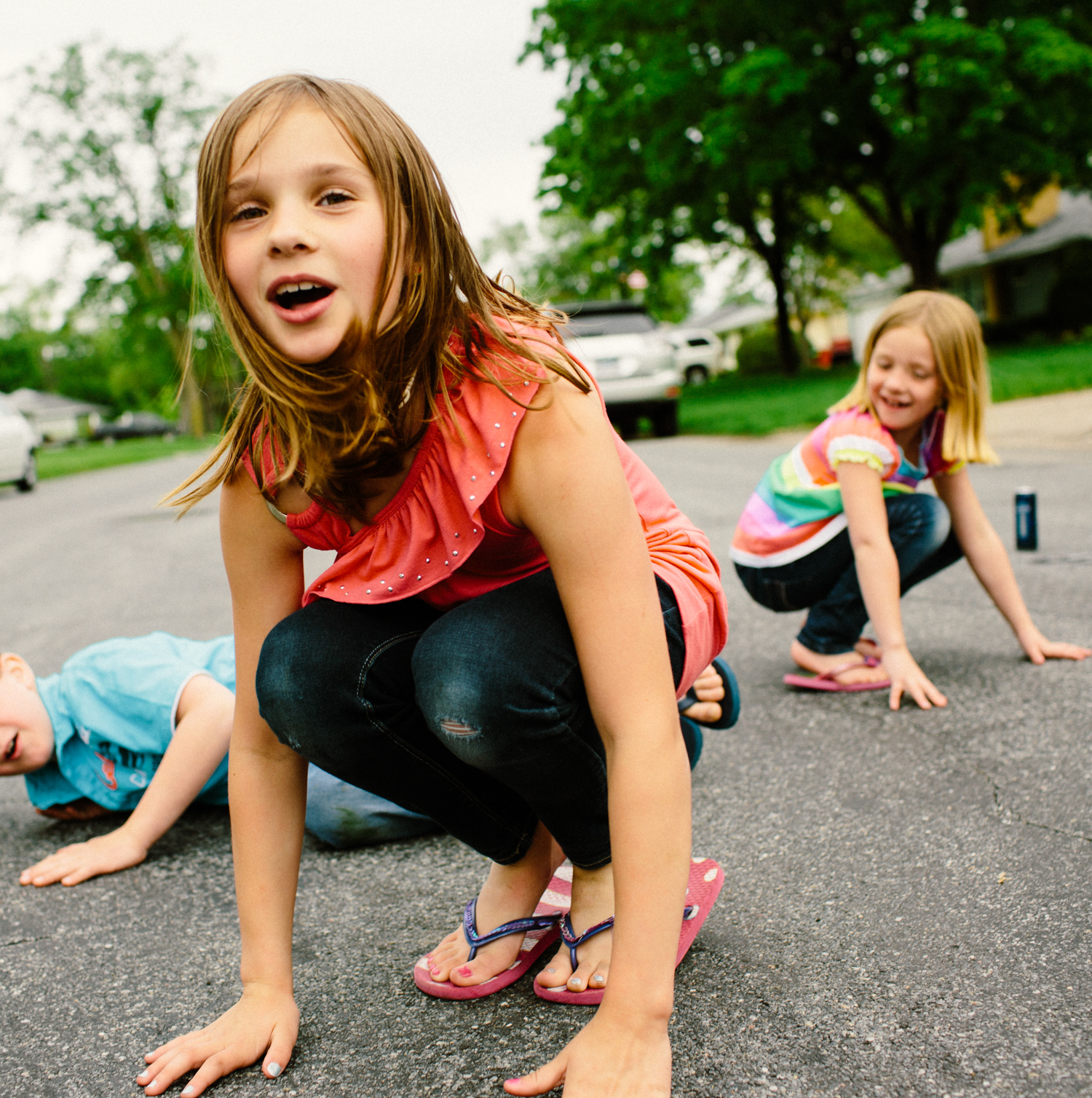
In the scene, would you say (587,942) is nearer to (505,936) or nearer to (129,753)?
(505,936)

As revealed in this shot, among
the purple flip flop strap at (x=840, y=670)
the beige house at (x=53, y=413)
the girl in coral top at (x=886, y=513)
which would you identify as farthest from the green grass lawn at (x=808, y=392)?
the beige house at (x=53, y=413)

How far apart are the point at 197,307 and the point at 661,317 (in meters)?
54.9

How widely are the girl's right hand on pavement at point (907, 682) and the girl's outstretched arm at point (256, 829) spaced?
5.59ft

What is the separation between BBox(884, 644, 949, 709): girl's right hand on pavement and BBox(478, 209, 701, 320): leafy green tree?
22.6 m

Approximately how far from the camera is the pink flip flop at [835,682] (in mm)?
2994

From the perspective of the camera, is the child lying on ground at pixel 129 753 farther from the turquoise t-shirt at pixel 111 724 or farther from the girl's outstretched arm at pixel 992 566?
the girl's outstretched arm at pixel 992 566

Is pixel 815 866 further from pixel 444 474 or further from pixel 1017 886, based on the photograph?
pixel 444 474

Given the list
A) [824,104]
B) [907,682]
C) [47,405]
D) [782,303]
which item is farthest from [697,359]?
[47,405]

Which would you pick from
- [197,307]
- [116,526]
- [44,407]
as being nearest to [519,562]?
[197,307]

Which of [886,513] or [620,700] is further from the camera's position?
[886,513]

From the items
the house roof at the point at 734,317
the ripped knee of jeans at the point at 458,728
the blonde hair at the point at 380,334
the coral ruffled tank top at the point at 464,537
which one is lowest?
the house roof at the point at 734,317

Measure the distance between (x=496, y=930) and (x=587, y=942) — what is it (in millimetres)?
152

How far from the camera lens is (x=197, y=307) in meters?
1.52

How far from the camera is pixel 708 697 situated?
224 centimetres
